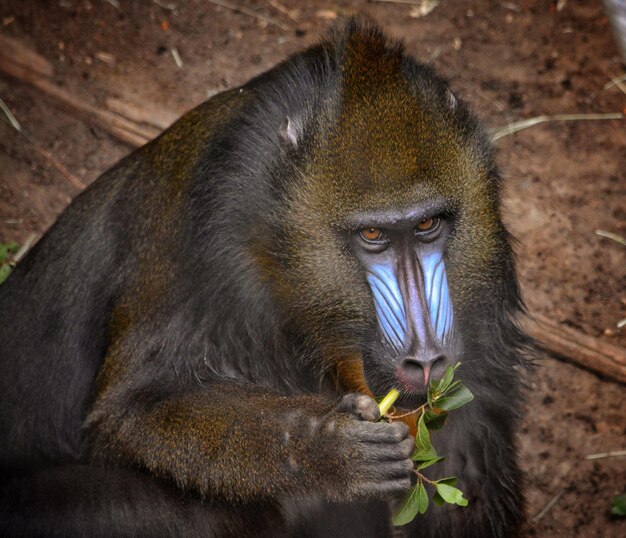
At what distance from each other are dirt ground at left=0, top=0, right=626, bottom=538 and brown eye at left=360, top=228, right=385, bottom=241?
7.64ft

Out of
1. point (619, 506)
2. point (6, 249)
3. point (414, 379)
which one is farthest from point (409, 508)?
point (6, 249)

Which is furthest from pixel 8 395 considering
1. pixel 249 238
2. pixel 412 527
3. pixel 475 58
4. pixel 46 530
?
pixel 475 58

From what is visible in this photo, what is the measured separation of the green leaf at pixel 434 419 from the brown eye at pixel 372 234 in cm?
70

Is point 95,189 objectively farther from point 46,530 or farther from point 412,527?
point 412,527

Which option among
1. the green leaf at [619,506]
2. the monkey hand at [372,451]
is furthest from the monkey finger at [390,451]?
the green leaf at [619,506]

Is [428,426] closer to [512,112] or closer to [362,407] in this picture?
[362,407]

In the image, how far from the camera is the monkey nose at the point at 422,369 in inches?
152

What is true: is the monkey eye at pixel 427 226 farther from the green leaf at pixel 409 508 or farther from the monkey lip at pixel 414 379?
the green leaf at pixel 409 508

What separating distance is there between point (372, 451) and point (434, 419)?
1.28 feet

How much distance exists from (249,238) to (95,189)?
3.30 ft

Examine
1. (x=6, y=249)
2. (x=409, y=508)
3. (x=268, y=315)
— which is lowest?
(x=409, y=508)

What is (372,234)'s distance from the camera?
13.6 ft

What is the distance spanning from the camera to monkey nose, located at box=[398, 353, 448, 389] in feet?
12.7

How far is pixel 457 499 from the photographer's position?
3.97 metres
